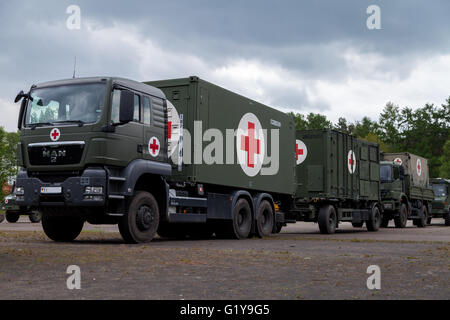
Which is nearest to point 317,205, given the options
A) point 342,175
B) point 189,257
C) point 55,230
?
point 342,175

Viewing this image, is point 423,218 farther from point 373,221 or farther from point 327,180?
point 327,180

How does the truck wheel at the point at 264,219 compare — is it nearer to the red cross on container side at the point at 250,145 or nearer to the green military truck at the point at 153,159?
the green military truck at the point at 153,159

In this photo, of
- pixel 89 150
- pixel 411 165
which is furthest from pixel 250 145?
pixel 411 165

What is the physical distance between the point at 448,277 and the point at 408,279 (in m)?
0.62

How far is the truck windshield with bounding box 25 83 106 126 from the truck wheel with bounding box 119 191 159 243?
6.40 feet

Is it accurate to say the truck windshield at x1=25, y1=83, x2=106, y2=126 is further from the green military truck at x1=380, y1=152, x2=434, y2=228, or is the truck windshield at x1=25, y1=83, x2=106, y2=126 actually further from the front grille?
the green military truck at x1=380, y1=152, x2=434, y2=228

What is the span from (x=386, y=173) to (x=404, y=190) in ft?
6.59

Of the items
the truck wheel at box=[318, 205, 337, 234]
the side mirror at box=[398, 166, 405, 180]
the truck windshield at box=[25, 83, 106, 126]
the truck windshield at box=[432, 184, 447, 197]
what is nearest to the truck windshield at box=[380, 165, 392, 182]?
the side mirror at box=[398, 166, 405, 180]

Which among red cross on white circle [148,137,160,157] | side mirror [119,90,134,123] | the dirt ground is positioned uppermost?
side mirror [119,90,134,123]

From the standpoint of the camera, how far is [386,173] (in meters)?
25.9

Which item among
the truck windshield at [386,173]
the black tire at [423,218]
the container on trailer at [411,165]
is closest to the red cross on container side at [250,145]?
the truck windshield at [386,173]

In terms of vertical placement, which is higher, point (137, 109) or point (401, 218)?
point (137, 109)

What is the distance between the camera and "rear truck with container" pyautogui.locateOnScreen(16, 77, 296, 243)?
1150 cm

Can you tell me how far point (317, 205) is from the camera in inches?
798
